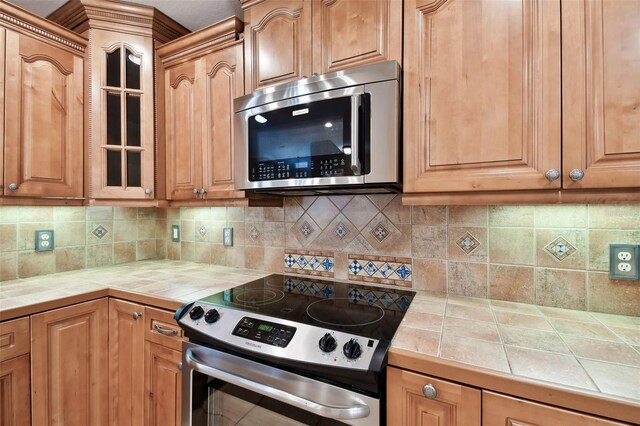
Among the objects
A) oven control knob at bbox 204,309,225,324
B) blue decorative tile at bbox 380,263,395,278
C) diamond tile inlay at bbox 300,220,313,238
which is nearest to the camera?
oven control knob at bbox 204,309,225,324

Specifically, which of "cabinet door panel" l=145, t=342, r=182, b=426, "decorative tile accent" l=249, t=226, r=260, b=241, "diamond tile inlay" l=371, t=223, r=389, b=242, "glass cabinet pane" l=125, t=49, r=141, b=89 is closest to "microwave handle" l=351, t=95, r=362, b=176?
"diamond tile inlay" l=371, t=223, r=389, b=242

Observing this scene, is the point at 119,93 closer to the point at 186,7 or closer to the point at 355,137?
the point at 186,7

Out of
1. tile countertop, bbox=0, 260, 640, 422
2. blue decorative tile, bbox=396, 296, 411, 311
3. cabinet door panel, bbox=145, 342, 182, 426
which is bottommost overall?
cabinet door panel, bbox=145, 342, 182, 426

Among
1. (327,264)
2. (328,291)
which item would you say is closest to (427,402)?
(328,291)

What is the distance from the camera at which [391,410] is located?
2.66 feet

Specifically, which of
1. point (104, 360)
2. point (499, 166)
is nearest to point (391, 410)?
point (499, 166)

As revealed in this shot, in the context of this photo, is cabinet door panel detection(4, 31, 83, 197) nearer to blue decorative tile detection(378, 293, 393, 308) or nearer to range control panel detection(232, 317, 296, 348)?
range control panel detection(232, 317, 296, 348)

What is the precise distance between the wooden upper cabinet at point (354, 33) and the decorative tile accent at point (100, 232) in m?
1.70

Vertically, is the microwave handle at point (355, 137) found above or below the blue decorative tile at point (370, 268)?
above

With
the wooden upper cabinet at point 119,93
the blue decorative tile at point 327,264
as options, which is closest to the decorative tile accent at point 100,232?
the wooden upper cabinet at point 119,93

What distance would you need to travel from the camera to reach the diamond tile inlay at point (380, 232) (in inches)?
56.5

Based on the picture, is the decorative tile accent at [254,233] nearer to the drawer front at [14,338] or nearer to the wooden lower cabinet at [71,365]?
the wooden lower cabinet at [71,365]

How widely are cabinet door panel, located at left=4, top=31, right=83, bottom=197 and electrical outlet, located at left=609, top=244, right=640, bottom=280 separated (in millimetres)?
2420

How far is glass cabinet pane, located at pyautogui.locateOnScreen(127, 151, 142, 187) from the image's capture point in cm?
166
